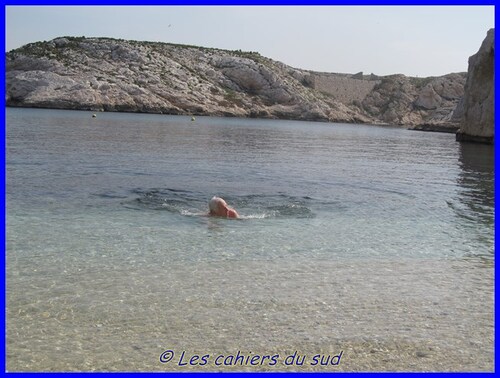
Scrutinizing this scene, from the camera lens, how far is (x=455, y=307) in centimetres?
745

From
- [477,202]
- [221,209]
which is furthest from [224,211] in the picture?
[477,202]

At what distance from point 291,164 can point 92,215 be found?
1520 centimetres

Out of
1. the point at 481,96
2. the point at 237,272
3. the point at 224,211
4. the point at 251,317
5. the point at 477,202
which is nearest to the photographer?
the point at 251,317

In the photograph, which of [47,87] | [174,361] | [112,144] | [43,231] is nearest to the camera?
[174,361]

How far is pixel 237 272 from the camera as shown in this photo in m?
8.62

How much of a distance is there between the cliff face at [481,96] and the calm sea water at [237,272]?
33.8 m

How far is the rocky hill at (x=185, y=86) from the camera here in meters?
106

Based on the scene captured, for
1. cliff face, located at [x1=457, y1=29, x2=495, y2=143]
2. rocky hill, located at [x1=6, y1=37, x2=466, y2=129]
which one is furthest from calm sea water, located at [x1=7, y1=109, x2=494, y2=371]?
rocky hill, located at [x1=6, y1=37, x2=466, y2=129]

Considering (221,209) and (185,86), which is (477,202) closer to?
(221,209)

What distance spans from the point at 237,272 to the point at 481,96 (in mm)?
46724

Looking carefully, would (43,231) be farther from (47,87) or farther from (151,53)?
(151,53)

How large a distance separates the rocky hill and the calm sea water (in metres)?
84.0

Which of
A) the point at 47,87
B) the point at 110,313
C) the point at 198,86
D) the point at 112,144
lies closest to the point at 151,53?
the point at 198,86

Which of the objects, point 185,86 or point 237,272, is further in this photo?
point 185,86
